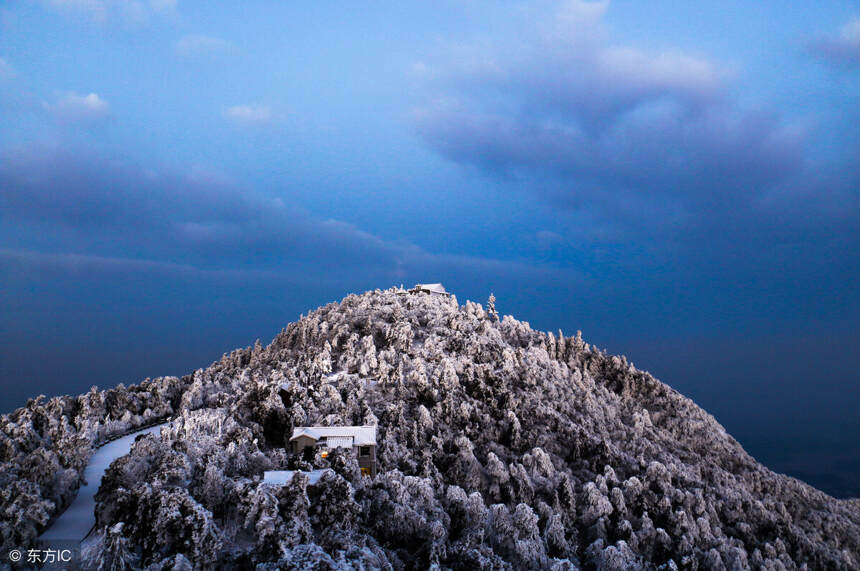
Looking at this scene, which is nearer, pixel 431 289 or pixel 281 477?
pixel 281 477

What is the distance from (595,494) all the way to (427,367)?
88.1 feet

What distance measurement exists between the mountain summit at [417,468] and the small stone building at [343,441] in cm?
88

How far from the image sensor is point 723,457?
8544 centimetres

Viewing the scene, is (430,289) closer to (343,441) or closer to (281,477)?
(343,441)

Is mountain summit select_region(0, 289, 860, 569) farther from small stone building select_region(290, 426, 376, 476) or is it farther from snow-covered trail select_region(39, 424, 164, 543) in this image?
snow-covered trail select_region(39, 424, 164, 543)

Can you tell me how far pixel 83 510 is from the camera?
125ft

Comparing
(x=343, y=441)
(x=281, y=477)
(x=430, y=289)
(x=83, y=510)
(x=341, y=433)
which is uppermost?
(x=430, y=289)

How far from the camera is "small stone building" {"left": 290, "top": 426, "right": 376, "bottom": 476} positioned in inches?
1877

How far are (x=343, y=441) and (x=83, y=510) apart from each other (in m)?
20.0

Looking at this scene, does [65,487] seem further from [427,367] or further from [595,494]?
[595,494]

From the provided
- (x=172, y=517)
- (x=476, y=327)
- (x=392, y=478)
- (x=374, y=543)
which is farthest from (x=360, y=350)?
(x=172, y=517)

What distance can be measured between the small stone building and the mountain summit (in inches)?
34.5

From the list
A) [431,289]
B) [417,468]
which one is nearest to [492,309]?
[431,289]

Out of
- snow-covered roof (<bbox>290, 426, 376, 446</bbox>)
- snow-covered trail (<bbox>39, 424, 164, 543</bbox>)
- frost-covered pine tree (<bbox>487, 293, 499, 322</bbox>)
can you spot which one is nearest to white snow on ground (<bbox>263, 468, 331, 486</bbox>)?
snow-covered roof (<bbox>290, 426, 376, 446</bbox>)
